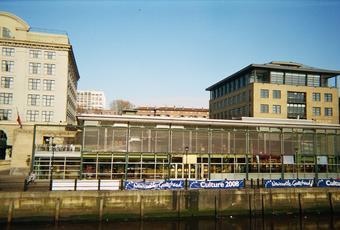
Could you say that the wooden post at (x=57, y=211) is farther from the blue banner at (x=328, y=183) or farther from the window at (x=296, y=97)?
the window at (x=296, y=97)

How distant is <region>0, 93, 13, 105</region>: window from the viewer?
65.4 metres

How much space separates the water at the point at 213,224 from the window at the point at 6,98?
4694 centimetres

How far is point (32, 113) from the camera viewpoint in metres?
66.4

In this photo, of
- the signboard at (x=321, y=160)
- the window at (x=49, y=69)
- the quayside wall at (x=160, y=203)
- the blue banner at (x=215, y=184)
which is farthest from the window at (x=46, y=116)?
the signboard at (x=321, y=160)

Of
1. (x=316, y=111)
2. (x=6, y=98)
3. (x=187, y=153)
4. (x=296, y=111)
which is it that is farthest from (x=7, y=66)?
(x=316, y=111)

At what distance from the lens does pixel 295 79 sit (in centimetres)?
7488

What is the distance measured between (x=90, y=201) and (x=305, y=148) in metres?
A: 30.2

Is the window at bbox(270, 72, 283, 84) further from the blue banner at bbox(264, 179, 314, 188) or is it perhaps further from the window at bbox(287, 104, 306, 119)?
the blue banner at bbox(264, 179, 314, 188)

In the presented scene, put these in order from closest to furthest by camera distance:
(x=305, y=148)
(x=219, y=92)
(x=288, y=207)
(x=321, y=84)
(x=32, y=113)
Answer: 1. (x=288, y=207)
2. (x=305, y=148)
3. (x=32, y=113)
4. (x=321, y=84)
5. (x=219, y=92)

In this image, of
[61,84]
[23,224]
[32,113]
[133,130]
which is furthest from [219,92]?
[23,224]

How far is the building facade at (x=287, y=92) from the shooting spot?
234 feet

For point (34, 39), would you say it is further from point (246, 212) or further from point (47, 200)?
point (246, 212)

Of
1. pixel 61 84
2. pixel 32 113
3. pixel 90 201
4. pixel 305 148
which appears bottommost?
pixel 90 201

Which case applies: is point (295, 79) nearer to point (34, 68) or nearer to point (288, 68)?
point (288, 68)
